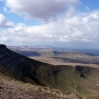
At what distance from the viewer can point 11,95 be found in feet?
121

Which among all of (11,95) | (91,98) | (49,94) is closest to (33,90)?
(49,94)

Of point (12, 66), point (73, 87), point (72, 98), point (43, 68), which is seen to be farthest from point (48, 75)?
point (72, 98)

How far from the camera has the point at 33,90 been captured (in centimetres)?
4184

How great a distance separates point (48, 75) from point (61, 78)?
15408mm

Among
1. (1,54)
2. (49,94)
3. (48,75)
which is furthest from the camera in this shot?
(48,75)

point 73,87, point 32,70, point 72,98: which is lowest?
point 73,87

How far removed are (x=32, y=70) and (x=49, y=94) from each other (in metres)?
138

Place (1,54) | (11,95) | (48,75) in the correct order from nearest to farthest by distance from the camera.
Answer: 1. (11,95)
2. (1,54)
3. (48,75)

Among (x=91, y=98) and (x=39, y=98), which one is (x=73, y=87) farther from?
(x=39, y=98)

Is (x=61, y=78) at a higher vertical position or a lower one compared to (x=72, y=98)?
lower

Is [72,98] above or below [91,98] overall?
above

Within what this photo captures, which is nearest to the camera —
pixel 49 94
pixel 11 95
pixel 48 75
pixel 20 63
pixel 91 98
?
pixel 11 95

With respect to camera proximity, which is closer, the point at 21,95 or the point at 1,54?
the point at 21,95

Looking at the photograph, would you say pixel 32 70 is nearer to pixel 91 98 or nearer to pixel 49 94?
pixel 91 98
